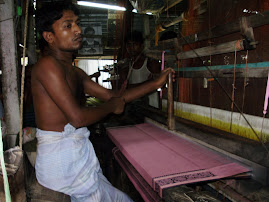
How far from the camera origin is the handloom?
167 centimetres

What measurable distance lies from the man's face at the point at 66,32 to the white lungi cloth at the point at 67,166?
60 cm

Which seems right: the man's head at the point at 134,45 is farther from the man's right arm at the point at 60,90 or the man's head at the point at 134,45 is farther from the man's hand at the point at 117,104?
the man's right arm at the point at 60,90

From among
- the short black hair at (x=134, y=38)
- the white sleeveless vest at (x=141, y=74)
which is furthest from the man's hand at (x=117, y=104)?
the short black hair at (x=134, y=38)

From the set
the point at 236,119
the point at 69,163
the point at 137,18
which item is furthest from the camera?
the point at 137,18

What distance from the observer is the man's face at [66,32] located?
1.51 m

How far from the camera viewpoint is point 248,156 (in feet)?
5.82

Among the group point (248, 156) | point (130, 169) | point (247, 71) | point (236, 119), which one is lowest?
point (130, 169)

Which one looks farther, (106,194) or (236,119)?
(236,119)

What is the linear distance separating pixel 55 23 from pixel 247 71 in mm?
1764

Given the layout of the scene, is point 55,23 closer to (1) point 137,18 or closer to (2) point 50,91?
(2) point 50,91

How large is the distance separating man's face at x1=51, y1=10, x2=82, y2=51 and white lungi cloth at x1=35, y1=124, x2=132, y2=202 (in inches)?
23.8

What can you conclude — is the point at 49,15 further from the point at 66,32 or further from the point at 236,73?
the point at 236,73

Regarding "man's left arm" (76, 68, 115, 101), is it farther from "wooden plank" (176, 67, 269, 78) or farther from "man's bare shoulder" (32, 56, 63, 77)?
"wooden plank" (176, 67, 269, 78)

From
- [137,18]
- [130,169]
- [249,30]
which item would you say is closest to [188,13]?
[249,30]
